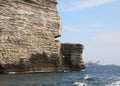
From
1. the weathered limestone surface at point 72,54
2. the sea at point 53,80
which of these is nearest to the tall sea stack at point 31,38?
the weathered limestone surface at point 72,54

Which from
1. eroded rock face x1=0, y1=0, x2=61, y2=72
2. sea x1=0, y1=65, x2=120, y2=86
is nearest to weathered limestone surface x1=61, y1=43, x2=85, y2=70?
eroded rock face x1=0, y1=0, x2=61, y2=72

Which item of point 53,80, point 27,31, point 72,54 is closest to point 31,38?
point 27,31

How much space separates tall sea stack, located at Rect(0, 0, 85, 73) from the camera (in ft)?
176

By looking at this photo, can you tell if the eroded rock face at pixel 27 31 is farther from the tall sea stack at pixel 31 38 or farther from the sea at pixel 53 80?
the sea at pixel 53 80

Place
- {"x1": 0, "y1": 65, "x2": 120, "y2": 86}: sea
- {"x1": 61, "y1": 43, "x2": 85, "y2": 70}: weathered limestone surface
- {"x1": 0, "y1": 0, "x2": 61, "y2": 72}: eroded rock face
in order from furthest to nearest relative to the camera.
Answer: {"x1": 61, "y1": 43, "x2": 85, "y2": 70}: weathered limestone surface
{"x1": 0, "y1": 0, "x2": 61, "y2": 72}: eroded rock face
{"x1": 0, "y1": 65, "x2": 120, "y2": 86}: sea

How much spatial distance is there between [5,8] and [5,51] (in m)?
5.72

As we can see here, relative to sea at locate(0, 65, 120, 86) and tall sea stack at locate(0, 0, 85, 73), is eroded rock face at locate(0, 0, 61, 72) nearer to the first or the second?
tall sea stack at locate(0, 0, 85, 73)

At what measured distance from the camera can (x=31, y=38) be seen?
5834 centimetres

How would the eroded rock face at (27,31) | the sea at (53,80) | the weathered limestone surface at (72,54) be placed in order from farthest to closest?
the weathered limestone surface at (72,54)
the eroded rock face at (27,31)
the sea at (53,80)

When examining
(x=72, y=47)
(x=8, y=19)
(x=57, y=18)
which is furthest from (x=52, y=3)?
(x=8, y=19)

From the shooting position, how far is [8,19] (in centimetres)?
5397

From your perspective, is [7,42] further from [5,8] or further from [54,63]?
[54,63]

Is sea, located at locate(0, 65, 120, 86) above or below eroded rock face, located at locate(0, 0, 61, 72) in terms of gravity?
below

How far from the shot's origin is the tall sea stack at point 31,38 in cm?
5350
